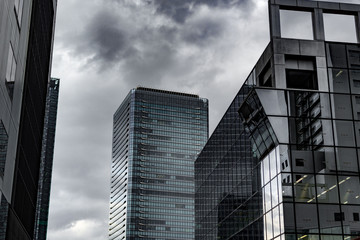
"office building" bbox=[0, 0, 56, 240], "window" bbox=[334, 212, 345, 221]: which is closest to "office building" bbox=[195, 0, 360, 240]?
"window" bbox=[334, 212, 345, 221]

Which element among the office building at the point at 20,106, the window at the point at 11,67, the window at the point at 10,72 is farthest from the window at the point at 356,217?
the window at the point at 11,67

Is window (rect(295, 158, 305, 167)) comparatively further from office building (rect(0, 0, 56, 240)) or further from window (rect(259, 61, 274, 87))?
office building (rect(0, 0, 56, 240))

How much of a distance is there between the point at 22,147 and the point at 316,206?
25164 millimetres

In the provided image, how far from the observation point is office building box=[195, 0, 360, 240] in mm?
45656

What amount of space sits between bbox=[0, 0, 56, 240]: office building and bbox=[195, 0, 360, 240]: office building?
20296mm

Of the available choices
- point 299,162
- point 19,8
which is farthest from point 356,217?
point 19,8


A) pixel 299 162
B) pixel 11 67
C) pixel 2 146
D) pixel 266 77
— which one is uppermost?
pixel 266 77

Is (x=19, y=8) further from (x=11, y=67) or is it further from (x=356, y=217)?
(x=356, y=217)

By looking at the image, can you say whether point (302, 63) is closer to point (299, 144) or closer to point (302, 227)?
point (299, 144)

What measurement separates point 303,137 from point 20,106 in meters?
23.9

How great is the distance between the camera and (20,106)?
142ft

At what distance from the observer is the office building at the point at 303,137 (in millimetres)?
45656

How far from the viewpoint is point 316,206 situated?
149 ft

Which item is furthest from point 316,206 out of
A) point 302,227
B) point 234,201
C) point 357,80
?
point 234,201
